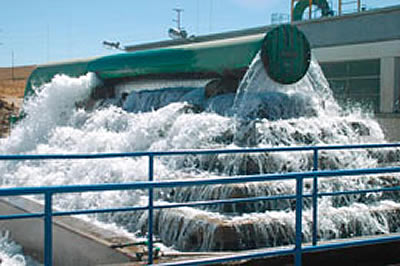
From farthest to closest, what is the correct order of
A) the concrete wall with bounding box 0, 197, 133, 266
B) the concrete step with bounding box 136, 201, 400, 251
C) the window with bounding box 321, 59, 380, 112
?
the window with bounding box 321, 59, 380, 112, the concrete step with bounding box 136, 201, 400, 251, the concrete wall with bounding box 0, 197, 133, 266

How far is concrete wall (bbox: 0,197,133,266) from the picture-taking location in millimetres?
5672

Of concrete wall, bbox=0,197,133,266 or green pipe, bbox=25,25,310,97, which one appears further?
green pipe, bbox=25,25,310,97

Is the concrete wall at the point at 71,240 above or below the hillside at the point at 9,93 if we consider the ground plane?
below

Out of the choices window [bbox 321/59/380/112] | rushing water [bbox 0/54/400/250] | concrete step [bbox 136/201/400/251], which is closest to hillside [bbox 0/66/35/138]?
rushing water [bbox 0/54/400/250]

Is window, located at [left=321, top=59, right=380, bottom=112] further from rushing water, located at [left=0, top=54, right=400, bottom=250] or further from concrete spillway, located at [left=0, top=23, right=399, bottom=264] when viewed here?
concrete spillway, located at [left=0, top=23, right=399, bottom=264]

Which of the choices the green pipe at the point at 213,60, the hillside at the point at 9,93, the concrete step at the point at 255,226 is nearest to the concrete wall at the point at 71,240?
the concrete step at the point at 255,226

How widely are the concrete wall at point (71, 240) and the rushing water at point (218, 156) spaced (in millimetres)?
966

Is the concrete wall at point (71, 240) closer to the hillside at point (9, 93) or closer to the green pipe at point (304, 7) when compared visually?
the hillside at point (9, 93)

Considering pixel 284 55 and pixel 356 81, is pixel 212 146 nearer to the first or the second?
pixel 284 55

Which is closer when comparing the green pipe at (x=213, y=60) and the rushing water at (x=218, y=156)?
the rushing water at (x=218, y=156)

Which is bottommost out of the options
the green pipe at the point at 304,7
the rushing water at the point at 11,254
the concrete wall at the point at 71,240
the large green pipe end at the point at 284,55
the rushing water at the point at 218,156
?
the rushing water at the point at 11,254

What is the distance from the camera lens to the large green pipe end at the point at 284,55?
39.4ft

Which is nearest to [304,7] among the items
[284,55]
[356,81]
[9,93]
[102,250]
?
[356,81]

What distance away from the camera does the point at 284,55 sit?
39.7ft
